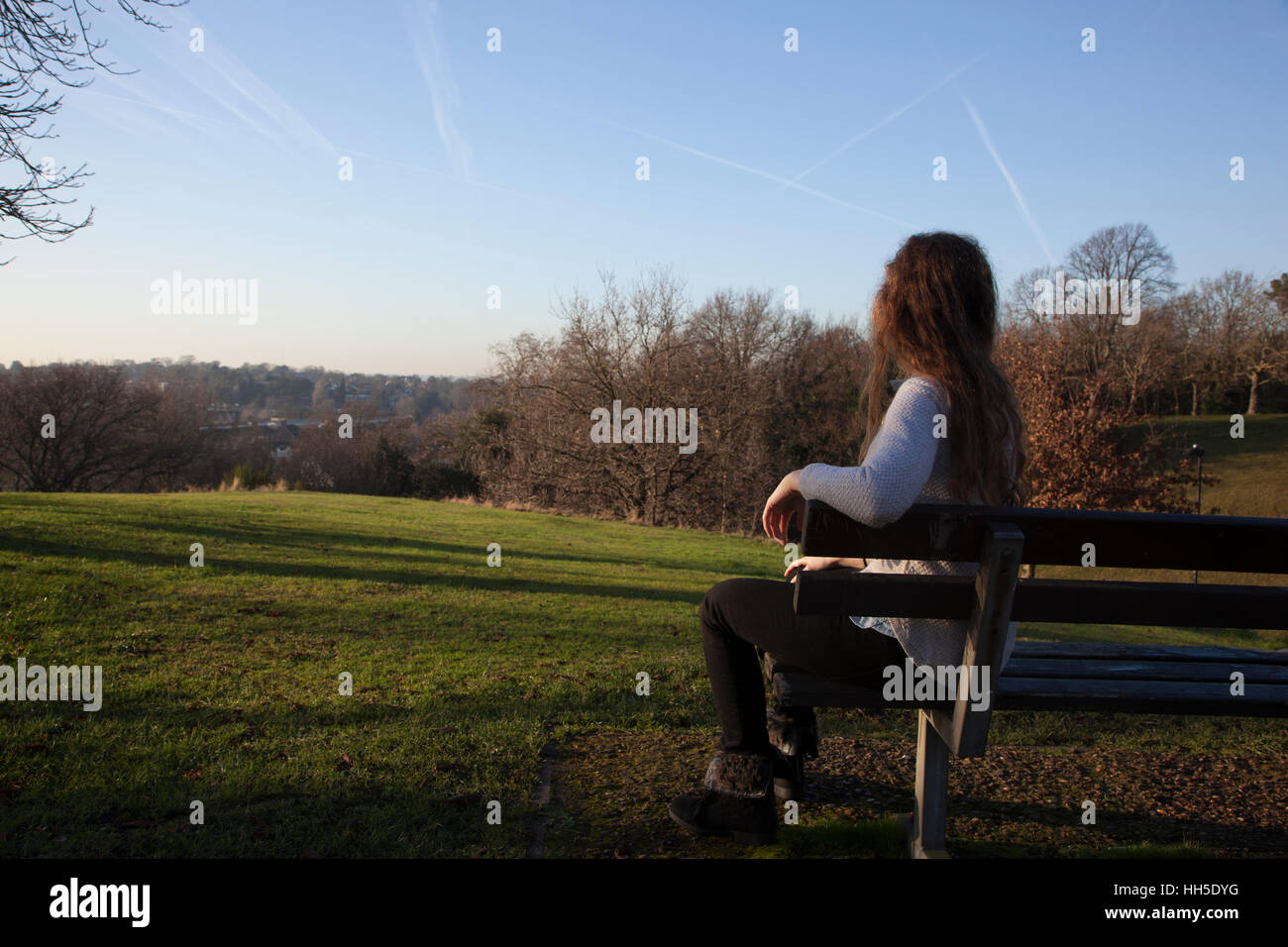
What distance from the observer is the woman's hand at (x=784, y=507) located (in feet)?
9.23

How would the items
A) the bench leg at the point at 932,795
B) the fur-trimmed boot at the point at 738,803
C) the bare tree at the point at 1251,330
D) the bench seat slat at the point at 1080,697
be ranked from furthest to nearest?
the bare tree at the point at 1251,330
the fur-trimmed boot at the point at 738,803
the bench leg at the point at 932,795
the bench seat slat at the point at 1080,697

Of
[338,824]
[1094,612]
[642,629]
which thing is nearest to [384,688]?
[338,824]

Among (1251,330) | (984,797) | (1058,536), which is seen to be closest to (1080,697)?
(1058,536)

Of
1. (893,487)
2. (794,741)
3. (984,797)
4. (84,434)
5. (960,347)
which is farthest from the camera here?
(84,434)

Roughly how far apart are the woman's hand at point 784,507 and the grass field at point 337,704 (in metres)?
1.16

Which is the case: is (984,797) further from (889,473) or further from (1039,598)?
(889,473)

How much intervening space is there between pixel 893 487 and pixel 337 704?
3.65 m

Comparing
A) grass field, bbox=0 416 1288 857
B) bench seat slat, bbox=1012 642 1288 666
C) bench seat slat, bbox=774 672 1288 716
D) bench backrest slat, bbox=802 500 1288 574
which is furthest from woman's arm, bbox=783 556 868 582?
grass field, bbox=0 416 1288 857

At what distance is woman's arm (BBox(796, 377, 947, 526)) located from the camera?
2.47m

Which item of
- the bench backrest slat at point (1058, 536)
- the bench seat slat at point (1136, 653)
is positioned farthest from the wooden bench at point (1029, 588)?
the bench seat slat at point (1136, 653)

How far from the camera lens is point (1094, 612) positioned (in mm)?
2625

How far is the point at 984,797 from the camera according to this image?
3789 mm

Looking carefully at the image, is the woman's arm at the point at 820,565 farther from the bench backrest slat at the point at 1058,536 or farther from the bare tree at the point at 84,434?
the bare tree at the point at 84,434
